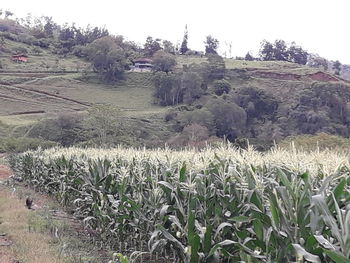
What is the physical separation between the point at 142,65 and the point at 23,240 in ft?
210

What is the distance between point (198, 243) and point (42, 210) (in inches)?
291

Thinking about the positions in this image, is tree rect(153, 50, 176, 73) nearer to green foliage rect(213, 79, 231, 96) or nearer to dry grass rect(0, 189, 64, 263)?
green foliage rect(213, 79, 231, 96)

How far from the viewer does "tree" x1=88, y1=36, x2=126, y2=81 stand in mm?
64125

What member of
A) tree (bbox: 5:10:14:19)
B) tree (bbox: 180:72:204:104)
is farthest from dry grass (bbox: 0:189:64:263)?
tree (bbox: 5:10:14:19)

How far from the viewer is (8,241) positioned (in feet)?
23.2

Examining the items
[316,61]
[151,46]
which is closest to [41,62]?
[151,46]

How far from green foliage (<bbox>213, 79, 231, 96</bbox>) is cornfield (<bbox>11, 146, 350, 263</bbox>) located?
4686cm

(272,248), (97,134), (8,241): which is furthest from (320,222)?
(97,134)

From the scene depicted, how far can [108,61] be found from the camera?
210ft

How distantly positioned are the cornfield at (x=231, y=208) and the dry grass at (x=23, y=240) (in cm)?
99

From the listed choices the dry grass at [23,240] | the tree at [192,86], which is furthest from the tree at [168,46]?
the dry grass at [23,240]

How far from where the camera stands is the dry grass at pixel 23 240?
574cm

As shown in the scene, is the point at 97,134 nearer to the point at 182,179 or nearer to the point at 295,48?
the point at 182,179

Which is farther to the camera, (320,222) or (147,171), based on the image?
(147,171)
